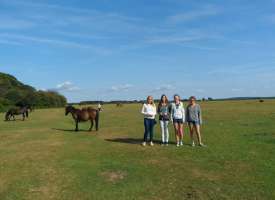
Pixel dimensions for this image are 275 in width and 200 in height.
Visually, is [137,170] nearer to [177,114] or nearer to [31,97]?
[177,114]

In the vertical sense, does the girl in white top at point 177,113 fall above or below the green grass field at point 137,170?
above

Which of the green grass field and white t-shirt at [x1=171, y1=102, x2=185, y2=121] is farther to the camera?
white t-shirt at [x1=171, y1=102, x2=185, y2=121]

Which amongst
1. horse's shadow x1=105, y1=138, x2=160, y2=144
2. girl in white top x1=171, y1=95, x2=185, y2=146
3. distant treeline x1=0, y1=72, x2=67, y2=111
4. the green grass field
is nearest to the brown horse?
horse's shadow x1=105, y1=138, x2=160, y2=144

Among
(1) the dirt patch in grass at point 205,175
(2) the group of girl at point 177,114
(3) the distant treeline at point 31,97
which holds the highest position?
(3) the distant treeline at point 31,97

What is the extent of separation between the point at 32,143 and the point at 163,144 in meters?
6.81

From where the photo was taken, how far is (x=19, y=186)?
1120 cm

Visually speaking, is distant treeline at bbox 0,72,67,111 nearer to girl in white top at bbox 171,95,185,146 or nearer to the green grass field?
the green grass field

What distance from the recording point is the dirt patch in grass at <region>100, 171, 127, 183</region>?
11.6m

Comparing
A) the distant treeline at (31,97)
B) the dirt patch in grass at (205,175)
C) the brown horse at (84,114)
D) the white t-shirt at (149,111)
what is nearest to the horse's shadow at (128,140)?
the white t-shirt at (149,111)

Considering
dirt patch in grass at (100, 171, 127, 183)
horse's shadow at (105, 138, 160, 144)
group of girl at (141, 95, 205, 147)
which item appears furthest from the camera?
horse's shadow at (105, 138, 160, 144)

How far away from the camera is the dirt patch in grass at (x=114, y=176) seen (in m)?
11.6

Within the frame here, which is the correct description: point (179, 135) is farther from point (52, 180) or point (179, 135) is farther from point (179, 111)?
point (52, 180)

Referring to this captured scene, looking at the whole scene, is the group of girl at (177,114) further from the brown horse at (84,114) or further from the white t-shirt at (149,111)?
the brown horse at (84,114)

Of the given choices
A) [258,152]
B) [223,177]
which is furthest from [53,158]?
[258,152]
